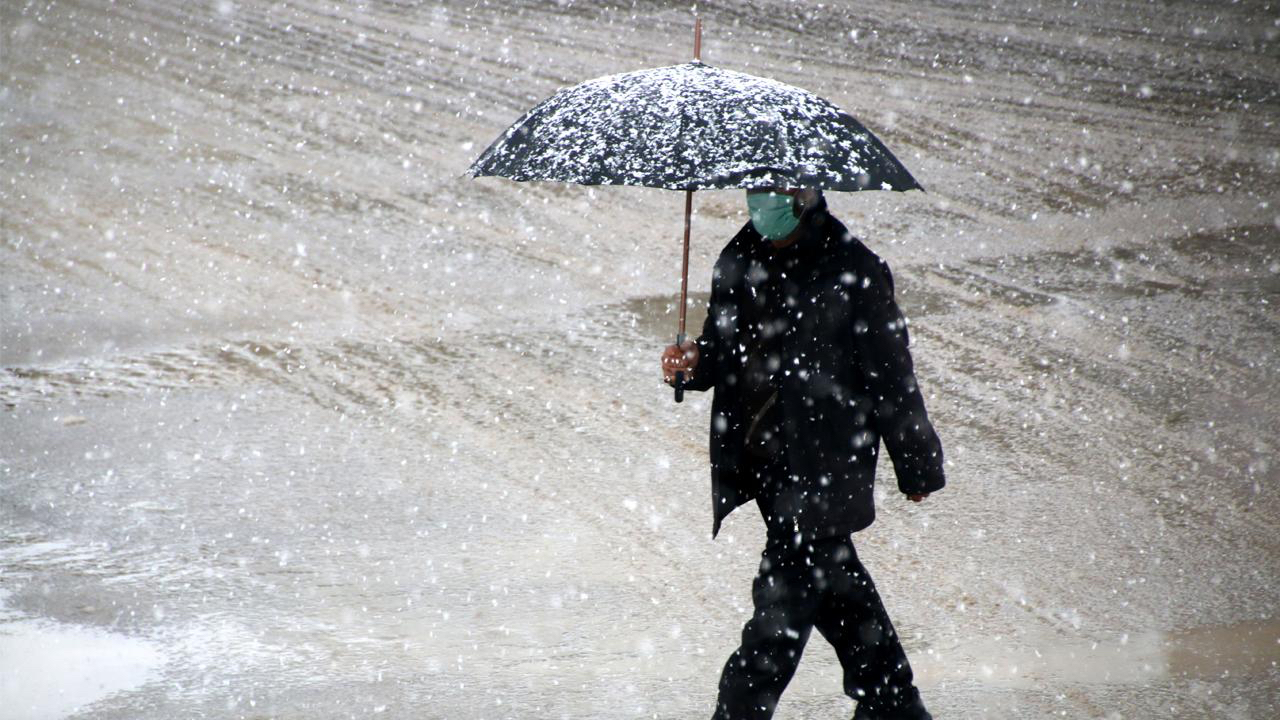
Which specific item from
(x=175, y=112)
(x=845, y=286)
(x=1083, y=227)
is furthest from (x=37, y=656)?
(x=175, y=112)

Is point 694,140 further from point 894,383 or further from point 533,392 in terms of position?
point 533,392

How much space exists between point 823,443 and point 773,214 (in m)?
0.62

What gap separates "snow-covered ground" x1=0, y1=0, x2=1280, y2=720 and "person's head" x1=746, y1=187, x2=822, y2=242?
1.53 m

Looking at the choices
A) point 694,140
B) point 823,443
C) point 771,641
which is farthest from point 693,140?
point 771,641

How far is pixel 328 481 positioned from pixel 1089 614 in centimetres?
319

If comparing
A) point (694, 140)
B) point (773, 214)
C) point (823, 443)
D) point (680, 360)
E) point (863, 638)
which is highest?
point (694, 140)

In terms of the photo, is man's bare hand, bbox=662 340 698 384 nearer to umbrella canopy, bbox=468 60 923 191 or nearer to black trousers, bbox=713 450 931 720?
black trousers, bbox=713 450 931 720

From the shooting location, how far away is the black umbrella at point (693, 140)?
3.50 meters

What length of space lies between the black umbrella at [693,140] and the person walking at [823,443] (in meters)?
0.13

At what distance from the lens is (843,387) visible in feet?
11.9

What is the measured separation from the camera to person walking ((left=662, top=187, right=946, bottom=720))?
3.58 metres

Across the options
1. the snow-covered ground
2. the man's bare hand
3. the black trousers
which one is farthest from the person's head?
the snow-covered ground

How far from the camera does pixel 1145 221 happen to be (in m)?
10.2

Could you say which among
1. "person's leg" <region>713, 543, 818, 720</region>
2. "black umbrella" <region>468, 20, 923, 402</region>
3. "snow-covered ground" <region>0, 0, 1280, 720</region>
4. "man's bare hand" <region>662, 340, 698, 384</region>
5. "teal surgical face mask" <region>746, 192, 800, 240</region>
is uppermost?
"black umbrella" <region>468, 20, 923, 402</region>
